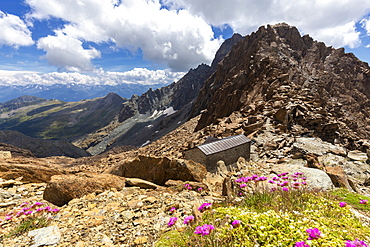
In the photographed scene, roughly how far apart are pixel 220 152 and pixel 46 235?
1330 cm

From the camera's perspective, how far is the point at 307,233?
3238 mm

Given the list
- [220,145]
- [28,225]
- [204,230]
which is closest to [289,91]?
[220,145]

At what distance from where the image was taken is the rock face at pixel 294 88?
23695 mm

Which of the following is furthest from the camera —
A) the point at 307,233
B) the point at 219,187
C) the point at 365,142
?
the point at 365,142

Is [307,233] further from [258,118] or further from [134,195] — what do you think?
[258,118]

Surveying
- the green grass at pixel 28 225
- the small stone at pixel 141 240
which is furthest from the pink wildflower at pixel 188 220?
the green grass at pixel 28 225

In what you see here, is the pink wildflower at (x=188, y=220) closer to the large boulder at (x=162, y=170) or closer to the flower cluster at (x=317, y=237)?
the flower cluster at (x=317, y=237)

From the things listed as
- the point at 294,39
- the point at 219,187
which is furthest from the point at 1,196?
the point at 294,39

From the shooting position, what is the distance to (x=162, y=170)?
1128 cm

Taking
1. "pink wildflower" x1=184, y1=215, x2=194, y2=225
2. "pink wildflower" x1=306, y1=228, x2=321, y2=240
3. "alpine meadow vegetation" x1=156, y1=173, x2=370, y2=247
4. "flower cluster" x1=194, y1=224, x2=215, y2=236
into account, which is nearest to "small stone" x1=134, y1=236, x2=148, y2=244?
"alpine meadow vegetation" x1=156, y1=173, x2=370, y2=247

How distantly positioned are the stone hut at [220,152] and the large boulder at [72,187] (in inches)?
341

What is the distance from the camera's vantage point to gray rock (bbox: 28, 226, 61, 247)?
4371 millimetres

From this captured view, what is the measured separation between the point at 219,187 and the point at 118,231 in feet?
18.3

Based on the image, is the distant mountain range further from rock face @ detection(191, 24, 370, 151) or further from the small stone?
the small stone
